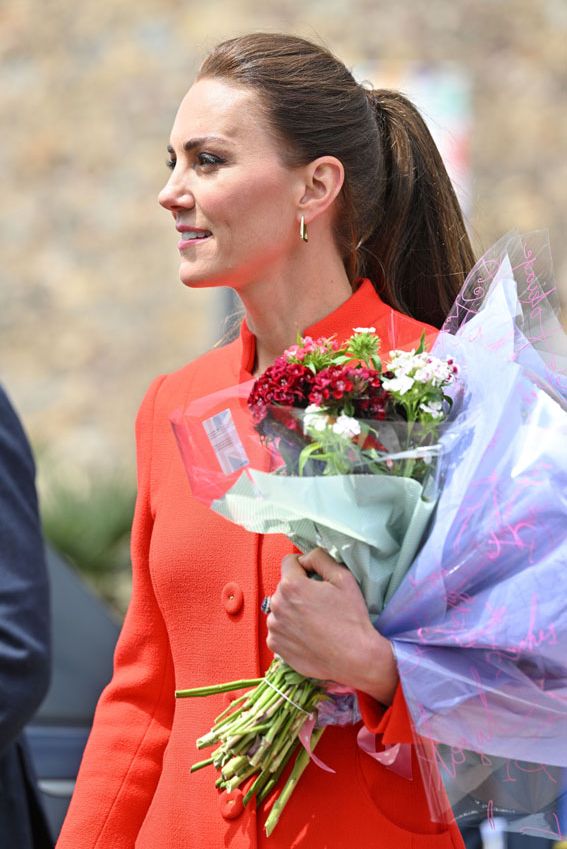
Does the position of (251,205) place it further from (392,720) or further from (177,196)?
(392,720)

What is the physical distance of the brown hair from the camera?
8.41ft

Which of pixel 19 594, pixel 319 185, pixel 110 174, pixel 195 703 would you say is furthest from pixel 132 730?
pixel 110 174

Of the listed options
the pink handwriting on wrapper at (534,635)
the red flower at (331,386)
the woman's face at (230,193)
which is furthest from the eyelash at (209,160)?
the pink handwriting on wrapper at (534,635)

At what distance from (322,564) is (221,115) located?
2.81ft

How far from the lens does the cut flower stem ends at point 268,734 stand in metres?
2.17

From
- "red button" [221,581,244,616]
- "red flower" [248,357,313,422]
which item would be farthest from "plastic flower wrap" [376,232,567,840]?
"red button" [221,581,244,616]

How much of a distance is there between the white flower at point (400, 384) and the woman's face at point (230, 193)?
512 mm

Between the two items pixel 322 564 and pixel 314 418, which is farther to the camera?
pixel 322 564

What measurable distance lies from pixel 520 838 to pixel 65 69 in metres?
9.61

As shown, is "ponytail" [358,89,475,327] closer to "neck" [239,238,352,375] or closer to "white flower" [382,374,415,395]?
"neck" [239,238,352,375]

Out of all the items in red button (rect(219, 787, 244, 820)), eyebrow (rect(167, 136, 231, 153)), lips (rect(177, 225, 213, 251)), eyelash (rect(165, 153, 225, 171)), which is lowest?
red button (rect(219, 787, 244, 820))

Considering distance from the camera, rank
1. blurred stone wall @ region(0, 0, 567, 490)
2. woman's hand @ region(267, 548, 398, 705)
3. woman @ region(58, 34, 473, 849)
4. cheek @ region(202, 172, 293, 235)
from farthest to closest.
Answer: blurred stone wall @ region(0, 0, 567, 490) < cheek @ region(202, 172, 293, 235) < woman @ region(58, 34, 473, 849) < woman's hand @ region(267, 548, 398, 705)

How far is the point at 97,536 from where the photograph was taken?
8992 millimetres

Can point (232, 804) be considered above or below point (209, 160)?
below
